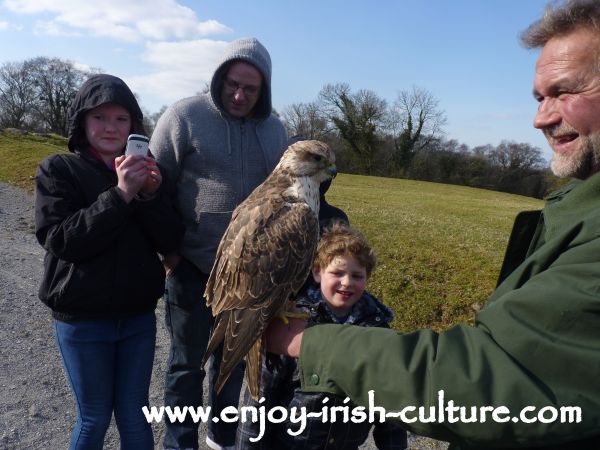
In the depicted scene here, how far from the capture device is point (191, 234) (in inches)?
135

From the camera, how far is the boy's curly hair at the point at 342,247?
2.86m

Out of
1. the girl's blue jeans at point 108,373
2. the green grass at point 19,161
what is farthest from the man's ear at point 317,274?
the green grass at point 19,161

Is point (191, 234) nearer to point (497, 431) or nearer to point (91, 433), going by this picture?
point (91, 433)

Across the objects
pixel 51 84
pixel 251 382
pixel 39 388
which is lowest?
pixel 39 388

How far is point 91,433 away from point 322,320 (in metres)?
1.61

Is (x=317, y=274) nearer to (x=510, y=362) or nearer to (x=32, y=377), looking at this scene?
(x=510, y=362)

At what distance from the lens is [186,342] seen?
350 centimetres

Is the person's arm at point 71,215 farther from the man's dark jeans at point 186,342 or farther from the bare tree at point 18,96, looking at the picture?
the bare tree at point 18,96

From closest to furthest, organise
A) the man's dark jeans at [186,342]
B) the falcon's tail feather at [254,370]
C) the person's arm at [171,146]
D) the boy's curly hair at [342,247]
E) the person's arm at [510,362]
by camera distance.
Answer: the person's arm at [510,362] → the falcon's tail feather at [254,370] → the boy's curly hair at [342,247] → the person's arm at [171,146] → the man's dark jeans at [186,342]

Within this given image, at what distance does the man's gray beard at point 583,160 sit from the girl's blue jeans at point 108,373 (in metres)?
2.62

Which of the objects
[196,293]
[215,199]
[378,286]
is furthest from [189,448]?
[378,286]

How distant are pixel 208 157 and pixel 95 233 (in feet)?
3.51

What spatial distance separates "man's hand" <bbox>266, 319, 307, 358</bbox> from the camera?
1.82m

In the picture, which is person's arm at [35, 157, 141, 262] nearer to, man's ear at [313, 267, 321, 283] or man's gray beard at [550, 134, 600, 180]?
man's ear at [313, 267, 321, 283]
